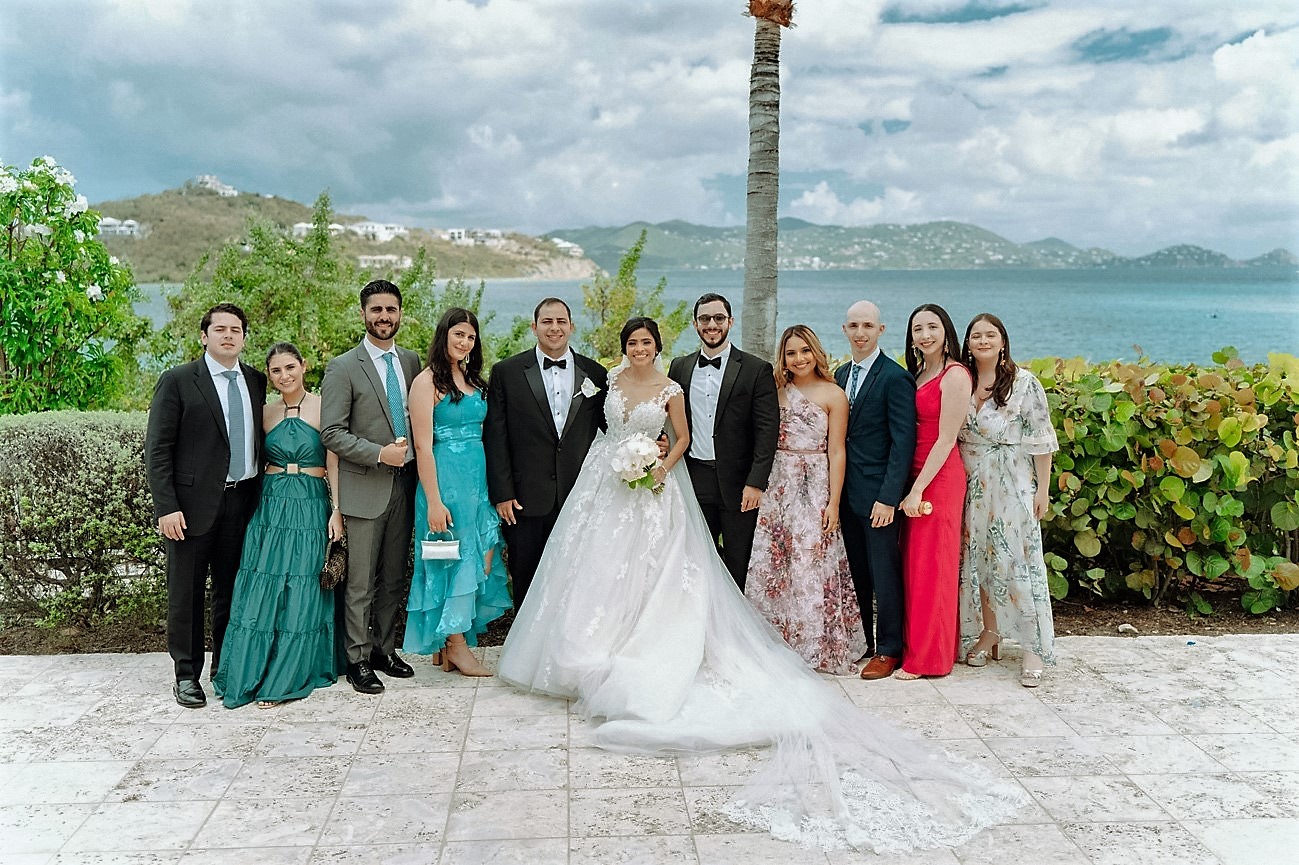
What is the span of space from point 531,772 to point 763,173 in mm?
4822

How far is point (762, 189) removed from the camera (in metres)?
7.47

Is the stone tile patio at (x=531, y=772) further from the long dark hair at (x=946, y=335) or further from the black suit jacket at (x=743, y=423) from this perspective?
the long dark hair at (x=946, y=335)

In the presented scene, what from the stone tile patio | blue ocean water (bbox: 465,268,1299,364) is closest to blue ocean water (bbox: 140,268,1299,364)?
blue ocean water (bbox: 465,268,1299,364)

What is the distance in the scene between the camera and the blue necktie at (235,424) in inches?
202

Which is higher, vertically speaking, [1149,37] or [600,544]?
[1149,37]

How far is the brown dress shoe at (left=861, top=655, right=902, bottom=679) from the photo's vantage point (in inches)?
218

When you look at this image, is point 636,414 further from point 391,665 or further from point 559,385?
point 391,665

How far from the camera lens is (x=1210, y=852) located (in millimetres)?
3680

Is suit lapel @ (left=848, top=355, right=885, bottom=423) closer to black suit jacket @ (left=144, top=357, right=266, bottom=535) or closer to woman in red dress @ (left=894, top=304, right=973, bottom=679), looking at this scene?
woman in red dress @ (left=894, top=304, right=973, bottom=679)

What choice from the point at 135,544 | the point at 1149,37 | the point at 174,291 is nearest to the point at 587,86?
the point at 1149,37

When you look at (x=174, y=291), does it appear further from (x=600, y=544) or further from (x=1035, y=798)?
(x=1035, y=798)

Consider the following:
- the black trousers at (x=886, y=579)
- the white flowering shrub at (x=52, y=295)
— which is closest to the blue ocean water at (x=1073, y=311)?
the white flowering shrub at (x=52, y=295)

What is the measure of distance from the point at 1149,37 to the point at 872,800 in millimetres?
106953

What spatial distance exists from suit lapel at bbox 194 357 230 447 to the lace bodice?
78.9 inches
